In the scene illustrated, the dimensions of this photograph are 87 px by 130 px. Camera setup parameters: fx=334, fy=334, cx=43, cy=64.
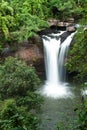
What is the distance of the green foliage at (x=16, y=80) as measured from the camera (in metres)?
15.2

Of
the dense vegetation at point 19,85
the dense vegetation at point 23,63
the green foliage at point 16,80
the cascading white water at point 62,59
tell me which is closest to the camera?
the dense vegetation at point 23,63

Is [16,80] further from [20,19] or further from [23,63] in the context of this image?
[20,19]

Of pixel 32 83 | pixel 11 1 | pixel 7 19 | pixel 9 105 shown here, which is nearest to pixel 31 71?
pixel 32 83

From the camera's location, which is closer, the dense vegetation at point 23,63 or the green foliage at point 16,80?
the dense vegetation at point 23,63

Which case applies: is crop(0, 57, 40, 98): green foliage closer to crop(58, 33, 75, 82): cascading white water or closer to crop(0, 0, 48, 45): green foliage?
crop(0, 0, 48, 45): green foliage

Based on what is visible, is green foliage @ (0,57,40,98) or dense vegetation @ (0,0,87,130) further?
green foliage @ (0,57,40,98)

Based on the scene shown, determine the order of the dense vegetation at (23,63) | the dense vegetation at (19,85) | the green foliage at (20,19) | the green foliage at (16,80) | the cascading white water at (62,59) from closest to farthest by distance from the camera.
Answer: the dense vegetation at (23,63) < the dense vegetation at (19,85) < the green foliage at (16,80) < the green foliage at (20,19) < the cascading white water at (62,59)

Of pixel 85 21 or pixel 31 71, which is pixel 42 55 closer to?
pixel 31 71

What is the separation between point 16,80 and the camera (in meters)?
15.2

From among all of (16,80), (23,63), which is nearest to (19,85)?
(16,80)

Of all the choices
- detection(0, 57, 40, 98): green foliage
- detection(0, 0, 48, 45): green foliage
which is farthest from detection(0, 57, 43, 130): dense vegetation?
detection(0, 0, 48, 45): green foliage

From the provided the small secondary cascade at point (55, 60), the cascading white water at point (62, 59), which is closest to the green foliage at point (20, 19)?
the small secondary cascade at point (55, 60)

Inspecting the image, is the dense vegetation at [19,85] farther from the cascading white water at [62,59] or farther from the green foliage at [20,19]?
the cascading white water at [62,59]

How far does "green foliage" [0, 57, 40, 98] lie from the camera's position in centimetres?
1517
